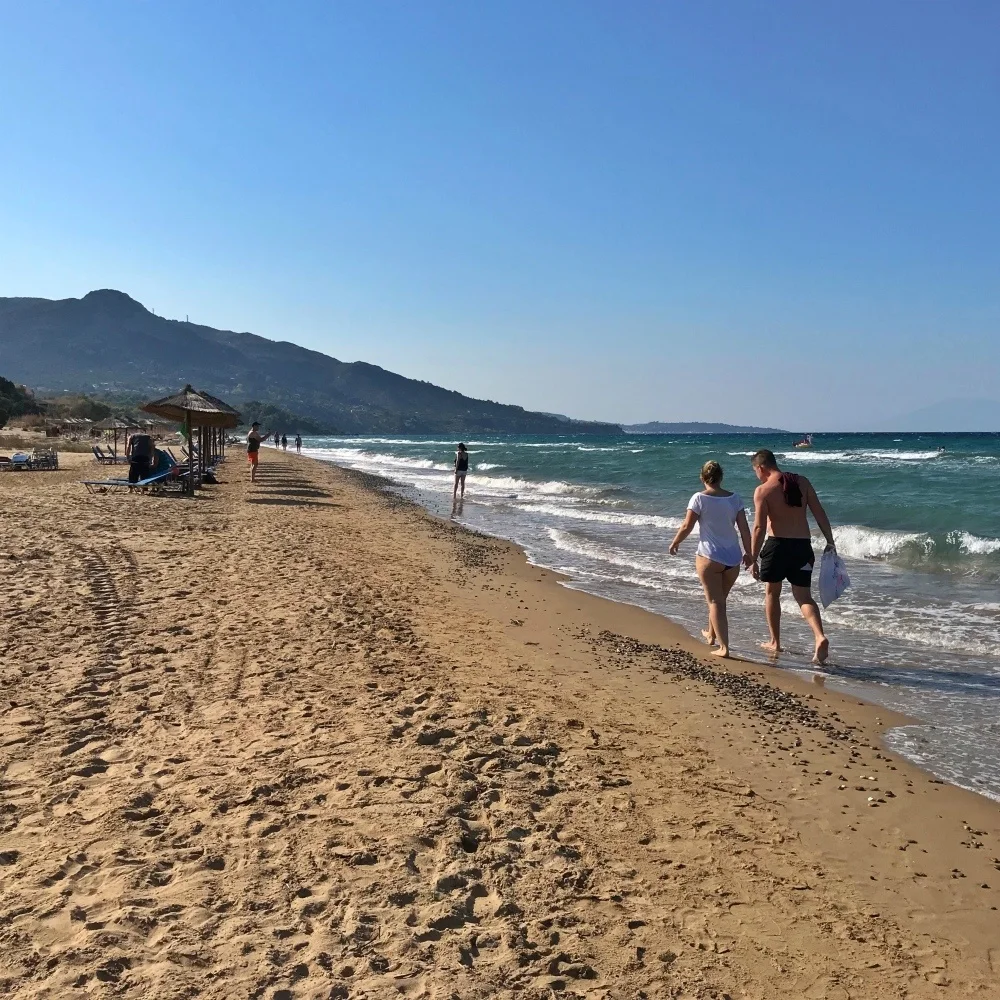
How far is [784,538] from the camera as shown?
20.1ft

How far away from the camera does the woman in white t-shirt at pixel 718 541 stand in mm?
6066

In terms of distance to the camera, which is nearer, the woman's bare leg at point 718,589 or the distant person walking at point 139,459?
the woman's bare leg at point 718,589

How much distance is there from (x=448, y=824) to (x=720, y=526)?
372cm

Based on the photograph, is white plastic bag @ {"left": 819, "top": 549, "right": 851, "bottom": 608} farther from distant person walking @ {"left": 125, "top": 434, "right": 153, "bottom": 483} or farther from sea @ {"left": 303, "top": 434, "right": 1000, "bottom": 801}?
distant person walking @ {"left": 125, "top": 434, "right": 153, "bottom": 483}

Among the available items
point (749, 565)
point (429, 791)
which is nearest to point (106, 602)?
point (429, 791)

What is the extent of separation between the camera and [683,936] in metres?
2.51

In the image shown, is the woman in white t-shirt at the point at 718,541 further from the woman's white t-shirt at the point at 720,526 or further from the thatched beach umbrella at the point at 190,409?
the thatched beach umbrella at the point at 190,409

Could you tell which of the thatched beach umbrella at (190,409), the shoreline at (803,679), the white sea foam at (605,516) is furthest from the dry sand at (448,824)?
the thatched beach umbrella at (190,409)

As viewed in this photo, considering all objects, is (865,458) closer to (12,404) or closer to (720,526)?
(720,526)

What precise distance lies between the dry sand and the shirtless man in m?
0.73

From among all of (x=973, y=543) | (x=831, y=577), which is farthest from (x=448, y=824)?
(x=973, y=543)

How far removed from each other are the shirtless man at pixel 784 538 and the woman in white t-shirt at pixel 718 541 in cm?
15

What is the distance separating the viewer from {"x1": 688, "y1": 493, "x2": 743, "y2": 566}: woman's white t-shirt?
606cm

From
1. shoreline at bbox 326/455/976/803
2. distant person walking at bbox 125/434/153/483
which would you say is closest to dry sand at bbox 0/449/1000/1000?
shoreline at bbox 326/455/976/803
